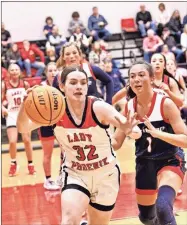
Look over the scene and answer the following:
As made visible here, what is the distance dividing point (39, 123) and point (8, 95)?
4427mm

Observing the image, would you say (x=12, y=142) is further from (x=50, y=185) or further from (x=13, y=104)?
(x=50, y=185)

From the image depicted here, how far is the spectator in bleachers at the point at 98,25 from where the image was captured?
15312 mm

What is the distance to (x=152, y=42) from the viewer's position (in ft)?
49.2

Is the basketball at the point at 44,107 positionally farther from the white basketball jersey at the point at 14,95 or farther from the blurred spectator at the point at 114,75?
the blurred spectator at the point at 114,75

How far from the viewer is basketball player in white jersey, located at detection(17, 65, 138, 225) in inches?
150

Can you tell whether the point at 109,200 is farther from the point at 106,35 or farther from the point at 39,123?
the point at 106,35

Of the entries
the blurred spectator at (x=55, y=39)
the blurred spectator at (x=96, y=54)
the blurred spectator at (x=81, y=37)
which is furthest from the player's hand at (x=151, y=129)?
the blurred spectator at (x=55, y=39)

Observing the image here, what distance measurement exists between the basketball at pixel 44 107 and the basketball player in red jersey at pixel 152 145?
2.39 feet

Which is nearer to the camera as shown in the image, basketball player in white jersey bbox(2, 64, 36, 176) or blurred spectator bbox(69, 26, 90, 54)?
basketball player in white jersey bbox(2, 64, 36, 176)

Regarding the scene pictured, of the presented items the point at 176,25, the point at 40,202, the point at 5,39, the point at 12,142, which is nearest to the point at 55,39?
the point at 5,39

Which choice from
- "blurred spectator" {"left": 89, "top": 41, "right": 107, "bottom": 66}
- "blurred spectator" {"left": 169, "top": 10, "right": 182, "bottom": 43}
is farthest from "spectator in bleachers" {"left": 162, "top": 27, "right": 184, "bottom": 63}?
"blurred spectator" {"left": 89, "top": 41, "right": 107, "bottom": 66}

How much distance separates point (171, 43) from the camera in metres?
14.9

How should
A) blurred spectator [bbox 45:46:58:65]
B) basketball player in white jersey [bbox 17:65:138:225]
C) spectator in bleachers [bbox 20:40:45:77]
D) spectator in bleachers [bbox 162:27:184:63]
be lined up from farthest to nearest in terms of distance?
spectator in bleachers [bbox 162:27:184:63], blurred spectator [bbox 45:46:58:65], spectator in bleachers [bbox 20:40:45:77], basketball player in white jersey [bbox 17:65:138:225]

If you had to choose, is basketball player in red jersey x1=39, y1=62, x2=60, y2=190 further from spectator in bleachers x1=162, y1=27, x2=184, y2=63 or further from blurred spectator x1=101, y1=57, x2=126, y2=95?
spectator in bleachers x1=162, y1=27, x2=184, y2=63
